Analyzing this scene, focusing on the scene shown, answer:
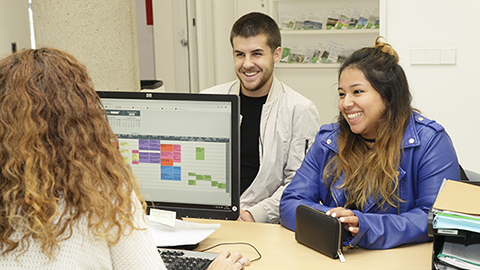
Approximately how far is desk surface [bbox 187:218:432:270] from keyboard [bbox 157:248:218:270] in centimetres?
11

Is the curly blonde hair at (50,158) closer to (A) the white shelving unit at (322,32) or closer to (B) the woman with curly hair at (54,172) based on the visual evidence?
(B) the woman with curly hair at (54,172)

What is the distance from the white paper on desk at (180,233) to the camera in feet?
4.92

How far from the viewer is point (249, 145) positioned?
7.35 ft

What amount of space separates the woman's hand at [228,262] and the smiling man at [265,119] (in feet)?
2.33

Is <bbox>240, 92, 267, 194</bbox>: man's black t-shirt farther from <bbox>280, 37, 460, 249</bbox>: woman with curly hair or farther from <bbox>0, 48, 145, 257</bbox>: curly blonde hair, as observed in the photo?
<bbox>0, 48, 145, 257</bbox>: curly blonde hair

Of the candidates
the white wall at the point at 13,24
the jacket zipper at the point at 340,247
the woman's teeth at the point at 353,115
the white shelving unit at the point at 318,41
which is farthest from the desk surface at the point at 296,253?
the white shelving unit at the point at 318,41

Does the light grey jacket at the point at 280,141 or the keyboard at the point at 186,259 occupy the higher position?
the light grey jacket at the point at 280,141

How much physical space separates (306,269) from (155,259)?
0.51 m

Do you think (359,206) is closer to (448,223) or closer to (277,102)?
(448,223)

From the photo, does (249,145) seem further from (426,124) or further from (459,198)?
(459,198)

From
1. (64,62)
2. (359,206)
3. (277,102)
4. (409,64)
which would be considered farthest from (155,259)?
(409,64)

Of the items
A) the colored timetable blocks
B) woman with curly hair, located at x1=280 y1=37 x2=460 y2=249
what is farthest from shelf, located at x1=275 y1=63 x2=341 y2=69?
the colored timetable blocks

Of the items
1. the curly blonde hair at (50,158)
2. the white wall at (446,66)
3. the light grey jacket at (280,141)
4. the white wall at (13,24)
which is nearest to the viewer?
the curly blonde hair at (50,158)

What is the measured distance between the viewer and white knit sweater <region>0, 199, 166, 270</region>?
87 centimetres
